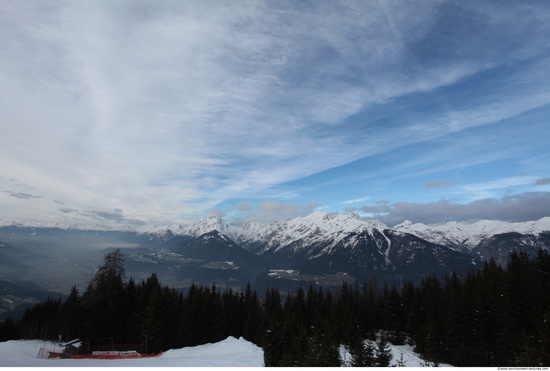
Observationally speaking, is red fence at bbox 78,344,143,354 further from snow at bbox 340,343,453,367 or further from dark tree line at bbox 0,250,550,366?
snow at bbox 340,343,453,367

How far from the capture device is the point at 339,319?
69.2m

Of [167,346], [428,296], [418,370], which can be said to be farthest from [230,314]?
[418,370]

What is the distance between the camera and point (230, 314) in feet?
237

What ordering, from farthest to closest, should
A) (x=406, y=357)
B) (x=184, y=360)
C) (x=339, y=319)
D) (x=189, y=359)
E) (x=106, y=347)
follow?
1. (x=339, y=319)
2. (x=406, y=357)
3. (x=106, y=347)
4. (x=189, y=359)
5. (x=184, y=360)

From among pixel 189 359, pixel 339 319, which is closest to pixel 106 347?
pixel 189 359

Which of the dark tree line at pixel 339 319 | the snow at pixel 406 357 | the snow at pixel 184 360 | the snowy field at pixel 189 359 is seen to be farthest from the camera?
the snow at pixel 406 357

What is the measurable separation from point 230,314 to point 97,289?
104 ft

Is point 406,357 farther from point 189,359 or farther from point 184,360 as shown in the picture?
point 184,360

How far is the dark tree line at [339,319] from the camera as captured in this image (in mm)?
46062

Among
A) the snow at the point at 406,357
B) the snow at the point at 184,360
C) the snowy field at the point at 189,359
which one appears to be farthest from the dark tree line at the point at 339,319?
the snow at the point at 184,360

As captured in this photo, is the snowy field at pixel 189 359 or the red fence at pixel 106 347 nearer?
the snowy field at pixel 189 359

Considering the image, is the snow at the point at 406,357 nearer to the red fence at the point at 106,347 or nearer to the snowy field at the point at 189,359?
the snowy field at the point at 189,359

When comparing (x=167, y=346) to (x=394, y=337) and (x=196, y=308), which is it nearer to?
(x=196, y=308)

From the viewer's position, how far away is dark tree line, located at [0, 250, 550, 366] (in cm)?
4606
